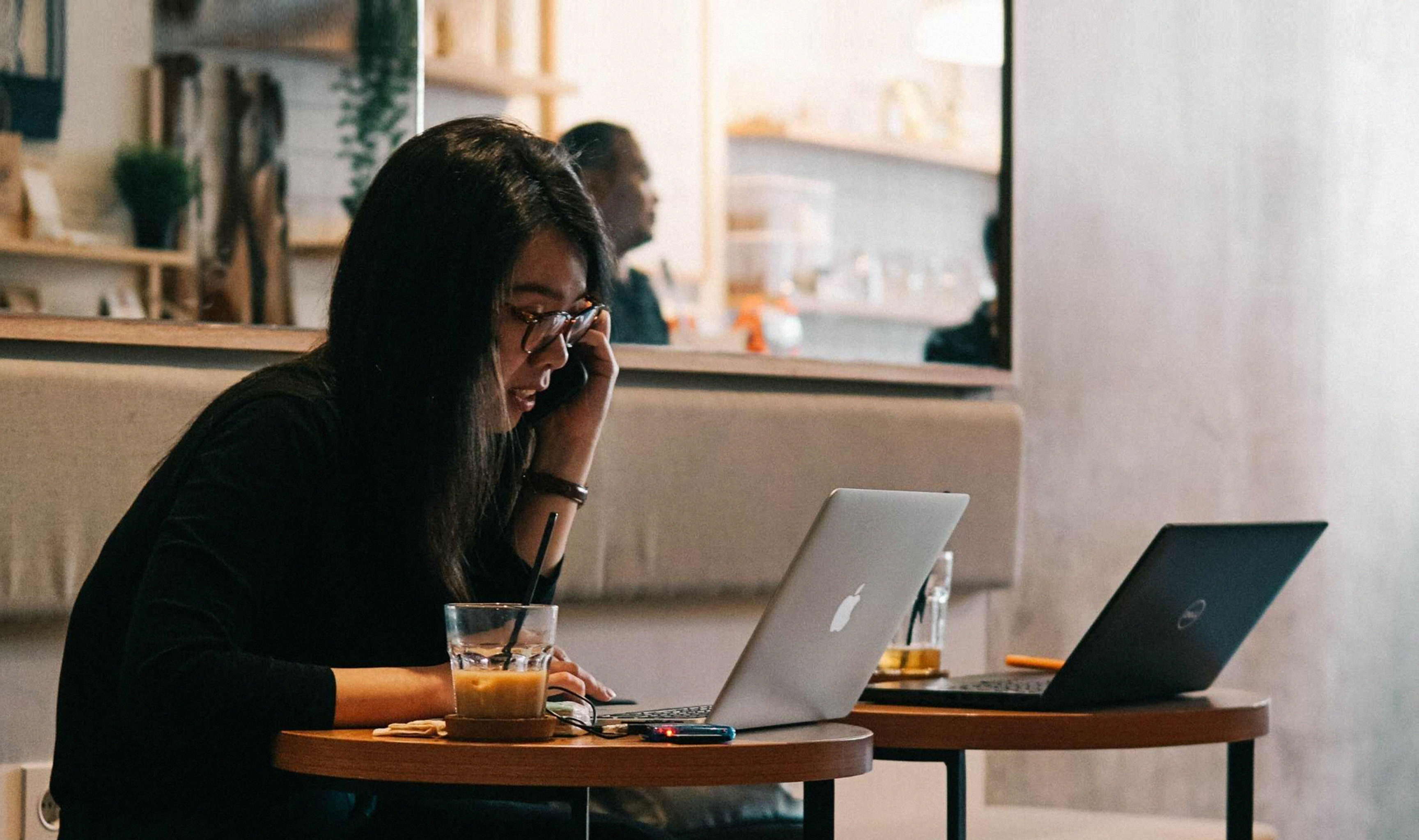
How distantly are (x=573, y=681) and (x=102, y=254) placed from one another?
1.02 metres

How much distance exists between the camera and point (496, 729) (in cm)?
133

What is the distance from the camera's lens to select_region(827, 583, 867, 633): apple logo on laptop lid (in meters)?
1.55

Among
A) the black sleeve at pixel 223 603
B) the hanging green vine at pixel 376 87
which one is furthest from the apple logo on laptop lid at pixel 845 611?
the hanging green vine at pixel 376 87

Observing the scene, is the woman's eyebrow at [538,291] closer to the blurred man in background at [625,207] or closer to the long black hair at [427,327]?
the long black hair at [427,327]

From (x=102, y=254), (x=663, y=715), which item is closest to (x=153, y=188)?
(x=102, y=254)

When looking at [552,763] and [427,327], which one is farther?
[427,327]

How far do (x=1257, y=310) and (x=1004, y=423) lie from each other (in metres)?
1.09

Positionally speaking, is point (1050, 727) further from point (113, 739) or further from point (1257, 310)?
point (1257, 310)

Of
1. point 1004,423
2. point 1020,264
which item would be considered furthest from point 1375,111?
point 1004,423

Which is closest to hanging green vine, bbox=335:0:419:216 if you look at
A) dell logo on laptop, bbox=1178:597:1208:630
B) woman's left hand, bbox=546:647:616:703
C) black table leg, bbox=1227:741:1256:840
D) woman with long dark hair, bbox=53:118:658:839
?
woman with long dark hair, bbox=53:118:658:839

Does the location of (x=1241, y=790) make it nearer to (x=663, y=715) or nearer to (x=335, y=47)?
(x=663, y=715)

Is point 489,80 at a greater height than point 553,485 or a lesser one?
greater

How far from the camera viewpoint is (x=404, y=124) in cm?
244

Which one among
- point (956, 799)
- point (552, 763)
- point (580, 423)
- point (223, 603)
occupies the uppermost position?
point (580, 423)
